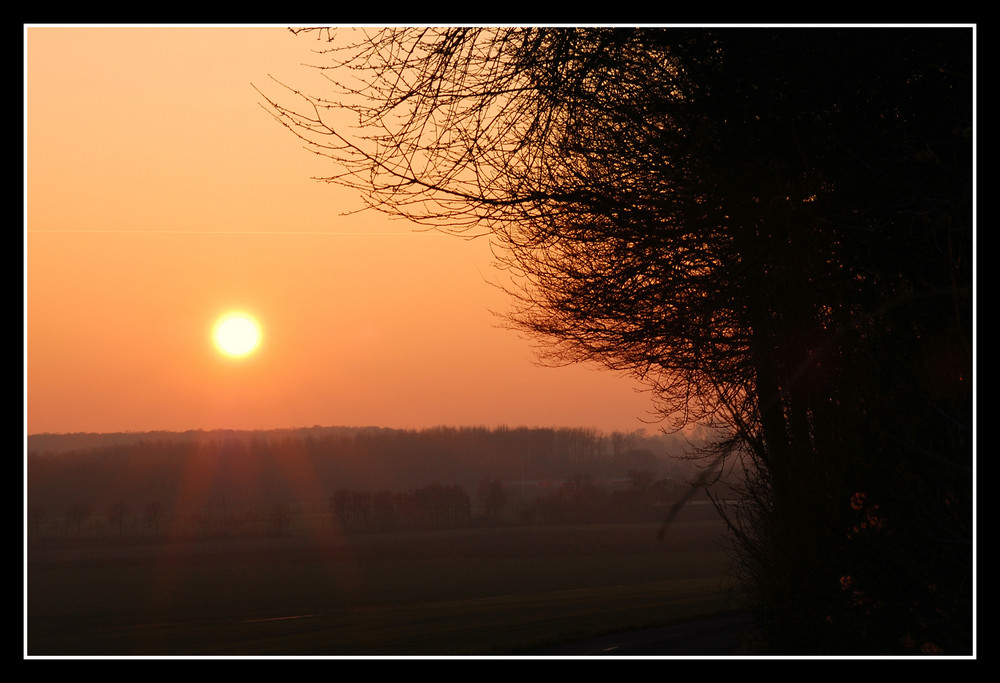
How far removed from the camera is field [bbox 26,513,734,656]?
2531cm

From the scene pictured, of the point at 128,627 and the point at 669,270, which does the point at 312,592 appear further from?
the point at 669,270

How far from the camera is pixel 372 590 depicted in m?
58.4

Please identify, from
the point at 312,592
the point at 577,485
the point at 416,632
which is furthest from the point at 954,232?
the point at 577,485

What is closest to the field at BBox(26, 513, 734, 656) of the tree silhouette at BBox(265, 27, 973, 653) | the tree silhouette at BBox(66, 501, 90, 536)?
the tree silhouette at BBox(66, 501, 90, 536)

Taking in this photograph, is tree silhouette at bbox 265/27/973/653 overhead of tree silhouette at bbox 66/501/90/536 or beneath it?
overhead

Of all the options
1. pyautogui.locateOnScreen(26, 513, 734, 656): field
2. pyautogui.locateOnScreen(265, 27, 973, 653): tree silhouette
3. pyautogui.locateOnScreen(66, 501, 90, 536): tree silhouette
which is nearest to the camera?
pyautogui.locateOnScreen(265, 27, 973, 653): tree silhouette

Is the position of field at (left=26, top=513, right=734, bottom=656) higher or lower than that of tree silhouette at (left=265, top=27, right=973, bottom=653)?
lower

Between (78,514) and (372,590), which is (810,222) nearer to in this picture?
(372,590)

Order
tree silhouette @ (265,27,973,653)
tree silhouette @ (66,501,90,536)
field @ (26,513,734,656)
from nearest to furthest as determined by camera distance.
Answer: tree silhouette @ (265,27,973,653), field @ (26,513,734,656), tree silhouette @ (66,501,90,536)

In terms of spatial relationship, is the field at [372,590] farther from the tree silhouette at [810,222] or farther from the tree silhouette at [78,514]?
the tree silhouette at [810,222]

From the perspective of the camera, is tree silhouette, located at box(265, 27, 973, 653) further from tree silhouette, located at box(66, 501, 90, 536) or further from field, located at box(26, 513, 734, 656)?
tree silhouette, located at box(66, 501, 90, 536)

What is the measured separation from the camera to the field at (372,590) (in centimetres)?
2531

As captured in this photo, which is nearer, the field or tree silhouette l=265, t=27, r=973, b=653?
tree silhouette l=265, t=27, r=973, b=653

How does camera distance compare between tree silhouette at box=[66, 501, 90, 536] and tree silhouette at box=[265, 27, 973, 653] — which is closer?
tree silhouette at box=[265, 27, 973, 653]
